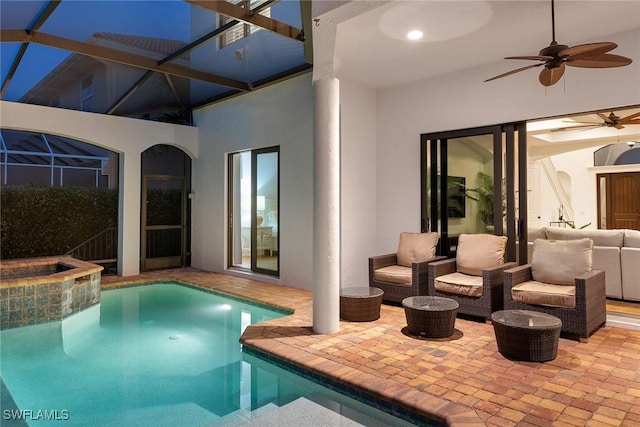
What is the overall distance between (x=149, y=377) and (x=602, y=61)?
4.97 m

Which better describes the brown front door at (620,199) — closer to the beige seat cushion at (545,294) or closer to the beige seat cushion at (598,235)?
the beige seat cushion at (598,235)

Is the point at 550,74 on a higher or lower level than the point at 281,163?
higher

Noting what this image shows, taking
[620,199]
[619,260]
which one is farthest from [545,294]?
[620,199]

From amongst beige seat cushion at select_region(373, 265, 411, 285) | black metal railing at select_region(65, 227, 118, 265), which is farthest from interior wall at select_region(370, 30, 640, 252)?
black metal railing at select_region(65, 227, 118, 265)

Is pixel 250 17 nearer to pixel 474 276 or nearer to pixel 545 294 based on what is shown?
pixel 474 276

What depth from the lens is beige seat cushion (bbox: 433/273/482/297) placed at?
15.7 ft

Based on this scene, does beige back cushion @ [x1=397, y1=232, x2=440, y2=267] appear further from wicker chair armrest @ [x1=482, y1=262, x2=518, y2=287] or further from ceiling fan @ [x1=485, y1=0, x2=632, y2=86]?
ceiling fan @ [x1=485, y1=0, x2=632, y2=86]

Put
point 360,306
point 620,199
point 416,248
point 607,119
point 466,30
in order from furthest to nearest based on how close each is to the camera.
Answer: point 620,199 < point 607,119 < point 416,248 < point 360,306 < point 466,30

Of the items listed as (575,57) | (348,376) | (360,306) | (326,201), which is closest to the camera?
(348,376)

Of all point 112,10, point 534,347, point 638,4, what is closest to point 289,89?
point 112,10

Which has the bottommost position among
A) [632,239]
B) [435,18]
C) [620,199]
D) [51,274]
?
[51,274]

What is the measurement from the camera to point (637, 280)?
17.2ft

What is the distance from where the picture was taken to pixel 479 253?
521cm

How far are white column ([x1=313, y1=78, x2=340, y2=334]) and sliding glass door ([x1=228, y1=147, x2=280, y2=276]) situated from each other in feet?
10.0
